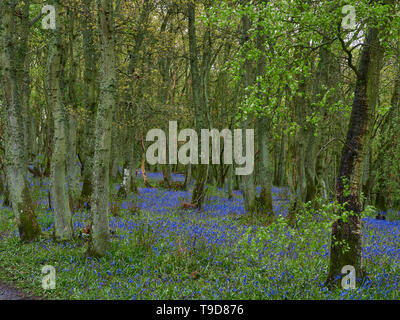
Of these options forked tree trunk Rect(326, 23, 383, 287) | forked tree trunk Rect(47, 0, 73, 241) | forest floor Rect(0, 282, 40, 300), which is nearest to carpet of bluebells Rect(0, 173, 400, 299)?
forest floor Rect(0, 282, 40, 300)

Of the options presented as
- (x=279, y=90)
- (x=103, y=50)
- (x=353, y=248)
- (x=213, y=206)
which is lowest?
(x=213, y=206)

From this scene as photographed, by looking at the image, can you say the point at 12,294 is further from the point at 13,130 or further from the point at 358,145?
the point at 358,145

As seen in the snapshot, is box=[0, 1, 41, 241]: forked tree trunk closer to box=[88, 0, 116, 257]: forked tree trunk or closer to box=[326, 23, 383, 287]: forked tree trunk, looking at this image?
box=[88, 0, 116, 257]: forked tree trunk

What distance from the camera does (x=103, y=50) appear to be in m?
7.09

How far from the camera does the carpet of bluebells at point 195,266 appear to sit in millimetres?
5463

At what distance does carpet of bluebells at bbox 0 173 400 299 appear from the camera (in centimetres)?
546

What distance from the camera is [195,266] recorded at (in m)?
6.96

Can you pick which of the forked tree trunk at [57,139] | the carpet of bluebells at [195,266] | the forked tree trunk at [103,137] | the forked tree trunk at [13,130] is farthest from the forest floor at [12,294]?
the forked tree trunk at [13,130]

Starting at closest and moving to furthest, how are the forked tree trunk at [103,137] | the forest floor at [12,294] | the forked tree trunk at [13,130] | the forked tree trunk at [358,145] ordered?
the forked tree trunk at [358,145], the forest floor at [12,294], the forked tree trunk at [103,137], the forked tree trunk at [13,130]

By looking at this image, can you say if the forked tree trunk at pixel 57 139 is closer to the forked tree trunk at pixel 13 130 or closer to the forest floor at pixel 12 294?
the forked tree trunk at pixel 13 130
